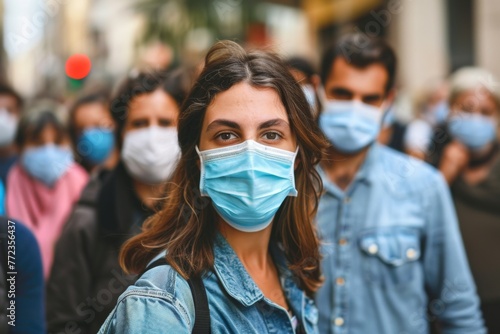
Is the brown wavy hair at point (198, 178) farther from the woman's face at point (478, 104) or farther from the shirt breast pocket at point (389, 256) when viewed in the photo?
the woman's face at point (478, 104)

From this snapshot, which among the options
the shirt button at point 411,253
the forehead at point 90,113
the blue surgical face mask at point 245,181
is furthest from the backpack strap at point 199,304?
the forehead at point 90,113

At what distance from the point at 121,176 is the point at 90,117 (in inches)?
89.6

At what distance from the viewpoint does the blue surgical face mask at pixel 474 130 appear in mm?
4762

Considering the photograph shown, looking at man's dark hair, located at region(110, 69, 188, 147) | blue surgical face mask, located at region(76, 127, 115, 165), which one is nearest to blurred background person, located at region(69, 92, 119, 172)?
blue surgical face mask, located at region(76, 127, 115, 165)

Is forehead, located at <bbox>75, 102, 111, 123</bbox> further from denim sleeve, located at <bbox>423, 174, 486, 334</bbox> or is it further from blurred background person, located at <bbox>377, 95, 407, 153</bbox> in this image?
denim sleeve, located at <bbox>423, 174, 486, 334</bbox>

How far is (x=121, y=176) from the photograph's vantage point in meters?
3.52

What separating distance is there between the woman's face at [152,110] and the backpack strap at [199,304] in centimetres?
170

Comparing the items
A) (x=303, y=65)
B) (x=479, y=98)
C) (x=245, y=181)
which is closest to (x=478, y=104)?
(x=479, y=98)

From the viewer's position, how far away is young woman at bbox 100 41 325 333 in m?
2.00

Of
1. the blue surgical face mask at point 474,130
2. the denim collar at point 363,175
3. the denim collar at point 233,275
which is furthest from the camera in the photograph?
the blue surgical face mask at point 474,130

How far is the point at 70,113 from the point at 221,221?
3951 millimetres

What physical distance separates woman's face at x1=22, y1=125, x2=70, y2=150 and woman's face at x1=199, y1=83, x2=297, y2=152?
278cm

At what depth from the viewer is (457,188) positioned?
4.36 meters

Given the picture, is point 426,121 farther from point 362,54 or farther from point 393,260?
point 393,260
